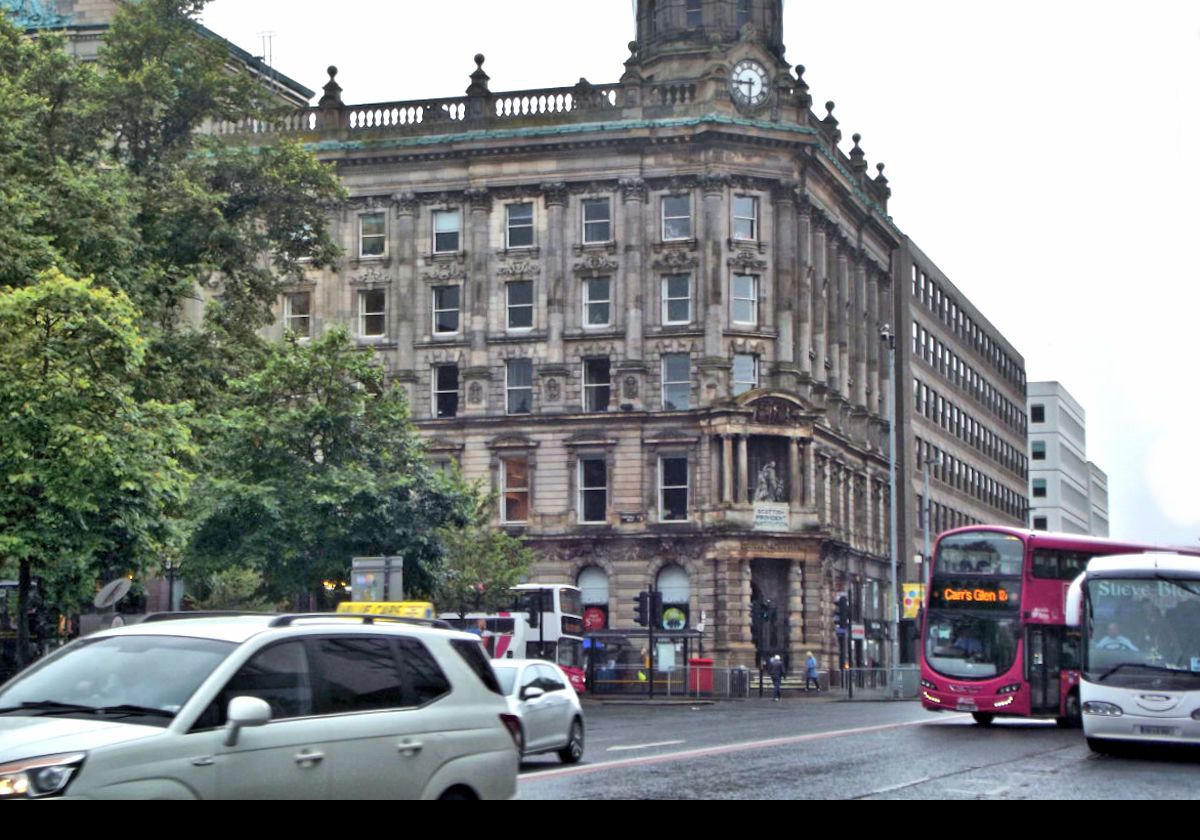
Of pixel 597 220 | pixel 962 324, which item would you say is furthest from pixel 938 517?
pixel 597 220

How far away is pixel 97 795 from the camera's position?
8.90m

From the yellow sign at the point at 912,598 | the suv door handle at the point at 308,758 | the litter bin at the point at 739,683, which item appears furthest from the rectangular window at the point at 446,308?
the suv door handle at the point at 308,758

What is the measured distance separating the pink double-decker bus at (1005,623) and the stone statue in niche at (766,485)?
3344 cm

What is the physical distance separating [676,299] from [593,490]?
7.74 meters

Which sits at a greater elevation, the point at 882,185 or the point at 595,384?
the point at 882,185

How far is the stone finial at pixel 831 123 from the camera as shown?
7875 centimetres

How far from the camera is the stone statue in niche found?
68.3 meters

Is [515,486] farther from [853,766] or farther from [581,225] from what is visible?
[853,766]

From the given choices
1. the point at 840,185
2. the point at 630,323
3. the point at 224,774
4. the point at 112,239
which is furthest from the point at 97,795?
the point at 840,185

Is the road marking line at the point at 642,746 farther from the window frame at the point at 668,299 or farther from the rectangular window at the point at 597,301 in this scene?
the rectangular window at the point at 597,301

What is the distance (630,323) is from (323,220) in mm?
26303

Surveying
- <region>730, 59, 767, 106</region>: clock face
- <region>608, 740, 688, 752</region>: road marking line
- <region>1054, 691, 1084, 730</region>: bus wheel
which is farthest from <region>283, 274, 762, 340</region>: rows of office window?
<region>608, 740, 688, 752</region>: road marking line

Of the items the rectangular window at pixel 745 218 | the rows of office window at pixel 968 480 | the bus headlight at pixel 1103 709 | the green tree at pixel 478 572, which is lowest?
the bus headlight at pixel 1103 709

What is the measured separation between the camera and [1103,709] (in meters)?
25.0
